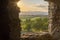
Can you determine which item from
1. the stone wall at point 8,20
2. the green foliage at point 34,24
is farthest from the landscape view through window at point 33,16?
the stone wall at point 8,20

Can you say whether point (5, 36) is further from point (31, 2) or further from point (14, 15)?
point (31, 2)

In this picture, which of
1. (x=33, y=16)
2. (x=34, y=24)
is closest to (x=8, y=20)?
(x=34, y=24)

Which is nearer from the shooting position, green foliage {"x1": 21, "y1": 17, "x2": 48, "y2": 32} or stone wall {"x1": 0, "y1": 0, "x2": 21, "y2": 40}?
stone wall {"x1": 0, "y1": 0, "x2": 21, "y2": 40}

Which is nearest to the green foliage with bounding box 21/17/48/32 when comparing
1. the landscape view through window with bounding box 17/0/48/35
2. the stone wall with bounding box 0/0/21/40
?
the landscape view through window with bounding box 17/0/48/35

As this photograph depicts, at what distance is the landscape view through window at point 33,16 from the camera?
5.50 m

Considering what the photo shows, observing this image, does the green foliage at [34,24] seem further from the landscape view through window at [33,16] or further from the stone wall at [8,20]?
the stone wall at [8,20]

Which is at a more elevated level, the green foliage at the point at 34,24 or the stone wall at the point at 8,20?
the stone wall at the point at 8,20

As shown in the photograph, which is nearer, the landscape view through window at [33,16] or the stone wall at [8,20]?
the stone wall at [8,20]

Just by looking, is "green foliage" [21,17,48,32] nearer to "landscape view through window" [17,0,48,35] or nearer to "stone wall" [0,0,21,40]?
"landscape view through window" [17,0,48,35]

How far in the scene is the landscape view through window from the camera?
550 cm

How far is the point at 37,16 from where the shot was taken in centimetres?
583

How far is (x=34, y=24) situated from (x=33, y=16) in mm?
330

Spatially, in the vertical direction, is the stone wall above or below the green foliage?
above

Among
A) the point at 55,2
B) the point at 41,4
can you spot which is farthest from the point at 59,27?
the point at 41,4
